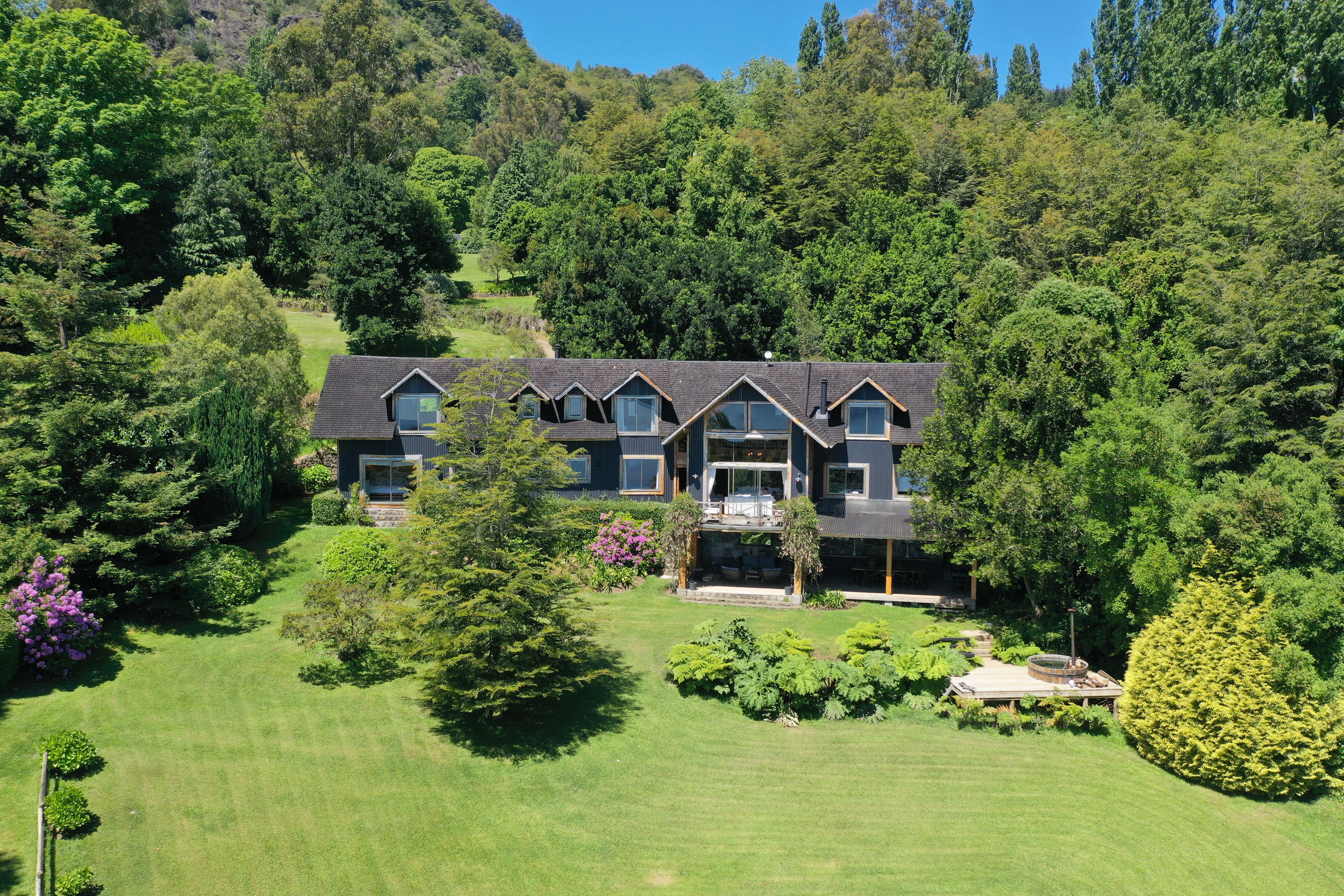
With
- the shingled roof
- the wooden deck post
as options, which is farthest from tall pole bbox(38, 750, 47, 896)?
the wooden deck post

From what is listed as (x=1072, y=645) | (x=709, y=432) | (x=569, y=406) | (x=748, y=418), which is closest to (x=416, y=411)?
(x=569, y=406)

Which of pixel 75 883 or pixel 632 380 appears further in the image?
pixel 632 380

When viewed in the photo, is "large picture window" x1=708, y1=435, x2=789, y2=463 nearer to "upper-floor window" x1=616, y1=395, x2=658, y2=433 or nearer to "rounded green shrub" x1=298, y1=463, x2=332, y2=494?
"upper-floor window" x1=616, y1=395, x2=658, y2=433

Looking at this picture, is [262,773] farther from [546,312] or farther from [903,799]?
[546,312]

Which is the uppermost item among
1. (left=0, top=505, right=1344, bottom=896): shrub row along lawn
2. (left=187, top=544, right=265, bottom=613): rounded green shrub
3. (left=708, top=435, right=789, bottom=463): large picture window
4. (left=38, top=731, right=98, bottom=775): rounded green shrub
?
(left=708, top=435, right=789, bottom=463): large picture window

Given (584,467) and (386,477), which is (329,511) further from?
(584,467)

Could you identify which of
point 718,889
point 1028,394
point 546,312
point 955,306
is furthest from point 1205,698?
point 546,312

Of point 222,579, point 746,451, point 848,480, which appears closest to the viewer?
point 222,579
